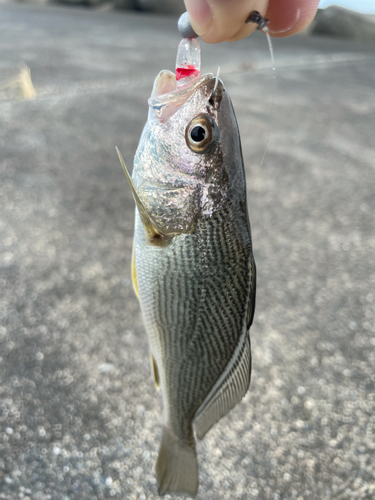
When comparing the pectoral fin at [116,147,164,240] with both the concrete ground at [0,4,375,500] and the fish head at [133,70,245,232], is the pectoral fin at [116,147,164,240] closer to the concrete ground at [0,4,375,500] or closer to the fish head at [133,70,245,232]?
the fish head at [133,70,245,232]

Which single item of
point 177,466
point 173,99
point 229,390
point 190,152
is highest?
point 173,99

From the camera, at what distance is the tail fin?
127cm

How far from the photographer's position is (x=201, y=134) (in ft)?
3.27

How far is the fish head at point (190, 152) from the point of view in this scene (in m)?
0.98

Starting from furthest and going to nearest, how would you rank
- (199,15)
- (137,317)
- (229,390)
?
(137,317), (229,390), (199,15)

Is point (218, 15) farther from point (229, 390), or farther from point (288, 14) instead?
point (229, 390)

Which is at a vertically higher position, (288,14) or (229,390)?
(288,14)

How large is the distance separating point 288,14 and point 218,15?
11.0 inches

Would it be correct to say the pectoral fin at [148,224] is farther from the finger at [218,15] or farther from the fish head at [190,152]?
the finger at [218,15]

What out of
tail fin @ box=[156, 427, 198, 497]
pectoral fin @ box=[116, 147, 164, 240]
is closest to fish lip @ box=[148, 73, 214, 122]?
pectoral fin @ box=[116, 147, 164, 240]

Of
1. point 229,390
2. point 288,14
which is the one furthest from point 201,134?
point 229,390

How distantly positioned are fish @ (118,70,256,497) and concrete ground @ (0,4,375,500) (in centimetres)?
24

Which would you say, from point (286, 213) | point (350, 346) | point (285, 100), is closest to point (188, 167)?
point (350, 346)

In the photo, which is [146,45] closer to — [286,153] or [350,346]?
[286,153]
